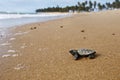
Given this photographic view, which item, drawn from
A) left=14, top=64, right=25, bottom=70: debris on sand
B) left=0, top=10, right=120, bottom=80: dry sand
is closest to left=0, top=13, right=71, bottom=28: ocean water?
left=0, top=10, right=120, bottom=80: dry sand

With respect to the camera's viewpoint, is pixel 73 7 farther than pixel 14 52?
Yes

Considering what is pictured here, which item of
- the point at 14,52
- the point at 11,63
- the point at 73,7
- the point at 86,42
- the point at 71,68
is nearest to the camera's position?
the point at 71,68

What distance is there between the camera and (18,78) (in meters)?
5.17

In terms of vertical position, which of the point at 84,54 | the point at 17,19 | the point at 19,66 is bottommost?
the point at 17,19

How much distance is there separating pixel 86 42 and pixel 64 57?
73.9 inches

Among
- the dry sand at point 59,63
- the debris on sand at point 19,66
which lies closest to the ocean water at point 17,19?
the dry sand at point 59,63

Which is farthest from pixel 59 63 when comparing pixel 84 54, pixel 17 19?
pixel 17 19

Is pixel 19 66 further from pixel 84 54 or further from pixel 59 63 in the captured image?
pixel 84 54

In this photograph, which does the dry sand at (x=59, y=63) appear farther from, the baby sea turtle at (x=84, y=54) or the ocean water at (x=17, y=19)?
the ocean water at (x=17, y=19)

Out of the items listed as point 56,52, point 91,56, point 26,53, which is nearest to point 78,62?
point 91,56

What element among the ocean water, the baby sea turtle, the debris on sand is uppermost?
the baby sea turtle

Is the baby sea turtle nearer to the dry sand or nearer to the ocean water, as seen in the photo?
the dry sand

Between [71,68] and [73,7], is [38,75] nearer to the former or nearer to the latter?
[71,68]

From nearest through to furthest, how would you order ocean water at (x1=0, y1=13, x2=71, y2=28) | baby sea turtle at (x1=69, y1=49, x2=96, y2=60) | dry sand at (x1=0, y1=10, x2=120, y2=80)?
dry sand at (x1=0, y1=10, x2=120, y2=80) < baby sea turtle at (x1=69, y1=49, x2=96, y2=60) < ocean water at (x1=0, y1=13, x2=71, y2=28)
